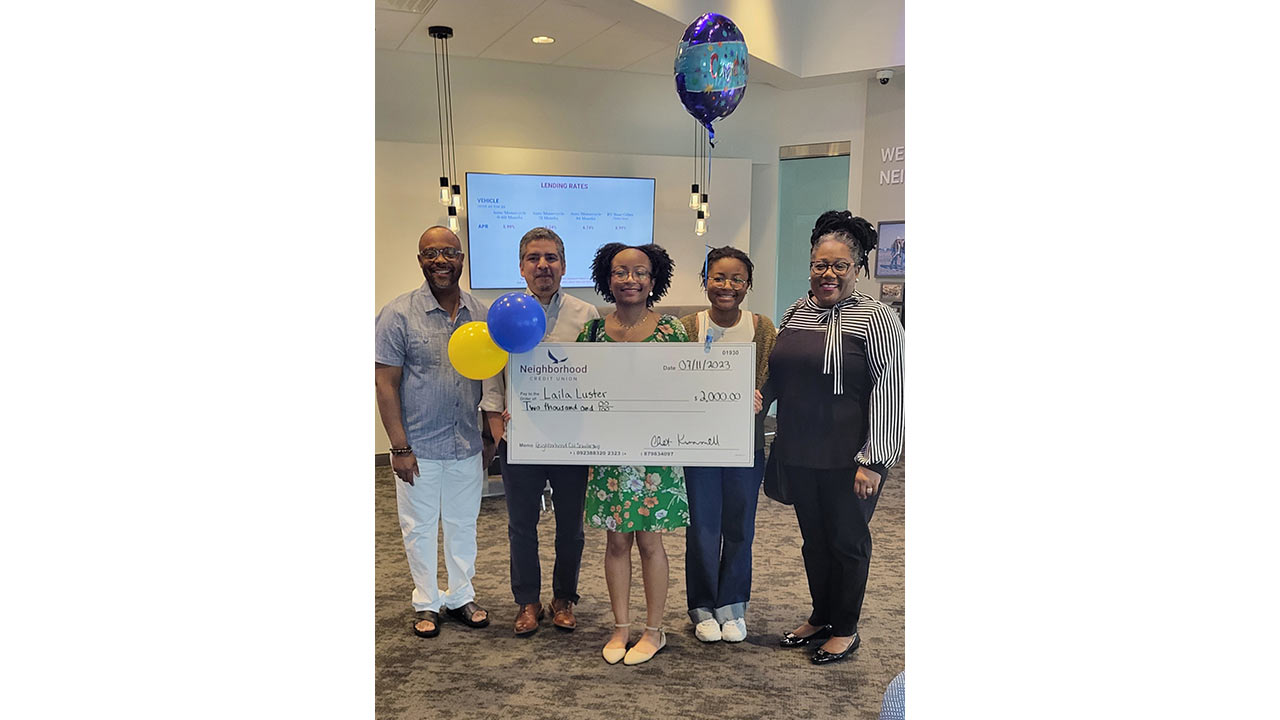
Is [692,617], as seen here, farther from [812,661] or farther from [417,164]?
[417,164]

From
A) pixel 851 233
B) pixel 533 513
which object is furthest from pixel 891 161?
pixel 533 513

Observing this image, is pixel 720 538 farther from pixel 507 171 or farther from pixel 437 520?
pixel 507 171

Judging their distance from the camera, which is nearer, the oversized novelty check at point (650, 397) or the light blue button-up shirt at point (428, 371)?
the oversized novelty check at point (650, 397)

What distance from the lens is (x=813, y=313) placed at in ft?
8.09

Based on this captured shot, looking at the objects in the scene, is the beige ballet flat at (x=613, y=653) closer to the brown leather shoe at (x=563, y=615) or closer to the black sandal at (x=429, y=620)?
the brown leather shoe at (x=563, y=615)

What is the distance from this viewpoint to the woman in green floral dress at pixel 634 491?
8.01 ft

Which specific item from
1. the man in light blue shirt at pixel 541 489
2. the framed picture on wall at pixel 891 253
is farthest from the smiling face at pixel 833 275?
the framed picture on wall at pixel 891 253

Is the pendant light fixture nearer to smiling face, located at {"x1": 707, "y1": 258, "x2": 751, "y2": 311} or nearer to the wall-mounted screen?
the wall-mounted screen

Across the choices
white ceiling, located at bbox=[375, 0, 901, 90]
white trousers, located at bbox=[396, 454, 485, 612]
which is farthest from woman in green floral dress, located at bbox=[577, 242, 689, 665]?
white ceiling, located at bbox=[375, 0, 901, 90]

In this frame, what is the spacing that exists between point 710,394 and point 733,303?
32 cm

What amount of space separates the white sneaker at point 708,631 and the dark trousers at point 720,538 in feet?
0.06

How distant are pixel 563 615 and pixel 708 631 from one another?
0.48m

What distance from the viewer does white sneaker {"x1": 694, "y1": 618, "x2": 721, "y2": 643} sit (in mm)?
2654
